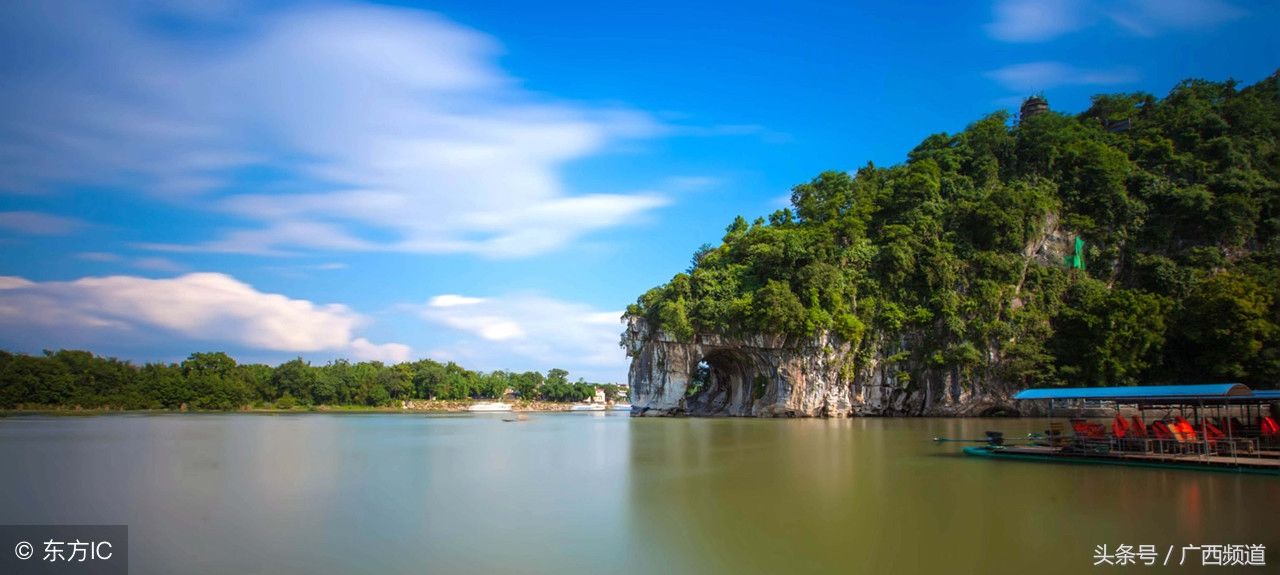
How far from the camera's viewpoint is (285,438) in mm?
27125

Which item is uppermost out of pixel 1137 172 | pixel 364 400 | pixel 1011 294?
pixel 1137 172

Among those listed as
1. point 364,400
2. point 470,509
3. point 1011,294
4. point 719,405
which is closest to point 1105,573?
point 470,509

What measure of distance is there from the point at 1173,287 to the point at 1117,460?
31233 millimetres

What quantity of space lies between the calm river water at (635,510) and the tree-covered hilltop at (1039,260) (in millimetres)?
22434

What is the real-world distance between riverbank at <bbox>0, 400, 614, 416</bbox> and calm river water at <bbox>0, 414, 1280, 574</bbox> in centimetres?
4268

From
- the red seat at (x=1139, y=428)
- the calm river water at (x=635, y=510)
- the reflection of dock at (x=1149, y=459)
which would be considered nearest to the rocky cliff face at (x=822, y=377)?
the calm river water at (x=635, y=510)

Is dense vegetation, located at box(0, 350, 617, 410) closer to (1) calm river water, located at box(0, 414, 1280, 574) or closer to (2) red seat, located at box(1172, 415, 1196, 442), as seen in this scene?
(1) calm river water, located at box(0, 414, 1280, 574)

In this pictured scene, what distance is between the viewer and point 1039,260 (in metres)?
43.4

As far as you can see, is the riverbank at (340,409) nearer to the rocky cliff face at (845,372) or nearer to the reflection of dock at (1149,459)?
the rocky cliff face at (845,372)

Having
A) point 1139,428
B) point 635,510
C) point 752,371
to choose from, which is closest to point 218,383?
point 752,371

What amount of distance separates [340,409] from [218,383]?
12404mm

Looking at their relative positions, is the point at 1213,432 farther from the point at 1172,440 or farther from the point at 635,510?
the point at 635,510

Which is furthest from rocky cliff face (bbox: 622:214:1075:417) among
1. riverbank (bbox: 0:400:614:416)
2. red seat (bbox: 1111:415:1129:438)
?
riverbank (bbox: 0:400:614:416)

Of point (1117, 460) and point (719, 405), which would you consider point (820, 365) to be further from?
point (1117, 460)
